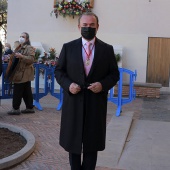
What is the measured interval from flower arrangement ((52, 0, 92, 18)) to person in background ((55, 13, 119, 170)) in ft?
33.3

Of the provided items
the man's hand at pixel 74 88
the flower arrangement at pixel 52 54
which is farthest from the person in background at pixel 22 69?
the flower arrangement at pixel 52 54

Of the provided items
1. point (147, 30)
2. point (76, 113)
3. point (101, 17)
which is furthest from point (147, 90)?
point (76, 113)

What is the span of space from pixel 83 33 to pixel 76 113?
0.81 meters

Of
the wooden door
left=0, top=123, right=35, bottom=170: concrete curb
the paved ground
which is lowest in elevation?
the paved ground

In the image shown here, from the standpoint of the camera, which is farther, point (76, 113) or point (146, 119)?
point (146, 119)

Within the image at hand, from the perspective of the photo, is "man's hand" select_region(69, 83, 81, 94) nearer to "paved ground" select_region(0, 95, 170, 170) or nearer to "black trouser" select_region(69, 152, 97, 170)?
"black trouser" select_region(69, 152, 97, 170)

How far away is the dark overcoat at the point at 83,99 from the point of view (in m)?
3.76

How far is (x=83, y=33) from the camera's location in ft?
12.3

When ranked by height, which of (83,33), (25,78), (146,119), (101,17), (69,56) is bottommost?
(146,119)

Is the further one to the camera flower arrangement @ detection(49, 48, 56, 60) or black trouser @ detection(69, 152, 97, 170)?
flower arrangement @ detection(49, 48, 56, 60)

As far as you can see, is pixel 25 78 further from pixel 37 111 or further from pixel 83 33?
pixel 83 33

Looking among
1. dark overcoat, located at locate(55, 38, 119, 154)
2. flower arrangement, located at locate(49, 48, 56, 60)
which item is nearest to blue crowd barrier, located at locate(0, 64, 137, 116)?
flower arrangement, located at locate(49, 48, 56, 60)

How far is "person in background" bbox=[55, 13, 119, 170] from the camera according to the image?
12.3ft

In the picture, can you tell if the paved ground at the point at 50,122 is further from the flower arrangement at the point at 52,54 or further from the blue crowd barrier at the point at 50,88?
the flower arrangement at the point at 52,54
